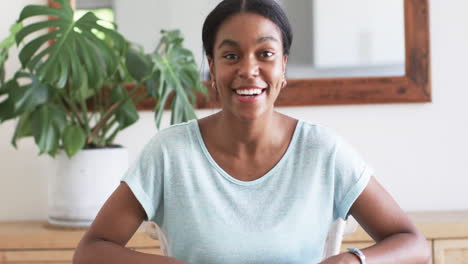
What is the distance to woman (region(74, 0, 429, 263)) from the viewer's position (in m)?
1.22

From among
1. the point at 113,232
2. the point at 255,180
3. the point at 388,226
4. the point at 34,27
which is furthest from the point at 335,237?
the point at 34,27

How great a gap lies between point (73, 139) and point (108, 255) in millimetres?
883

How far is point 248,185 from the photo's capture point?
127 centimetres

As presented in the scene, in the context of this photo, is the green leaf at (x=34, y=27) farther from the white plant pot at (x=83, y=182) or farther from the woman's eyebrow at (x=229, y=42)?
the woman's eyebrow at (x=229, y=42)

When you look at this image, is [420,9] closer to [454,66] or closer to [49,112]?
[454,66]

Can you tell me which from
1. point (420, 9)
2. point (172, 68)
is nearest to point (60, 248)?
point (172, 68)

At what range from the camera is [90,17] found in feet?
6.26

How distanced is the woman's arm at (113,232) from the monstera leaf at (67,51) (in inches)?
27.0

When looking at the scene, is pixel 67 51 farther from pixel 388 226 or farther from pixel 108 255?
pixel 388 226

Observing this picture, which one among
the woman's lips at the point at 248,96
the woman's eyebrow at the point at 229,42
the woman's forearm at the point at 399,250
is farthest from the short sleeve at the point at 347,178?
the woman's eyebrow at the point at 229,42

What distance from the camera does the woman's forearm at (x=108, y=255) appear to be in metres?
1.17

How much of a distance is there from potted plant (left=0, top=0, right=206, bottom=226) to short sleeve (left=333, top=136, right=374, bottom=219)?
0.83m

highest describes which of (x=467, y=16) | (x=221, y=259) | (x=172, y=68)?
(x=467, y=16)

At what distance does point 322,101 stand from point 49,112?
3.31ft
